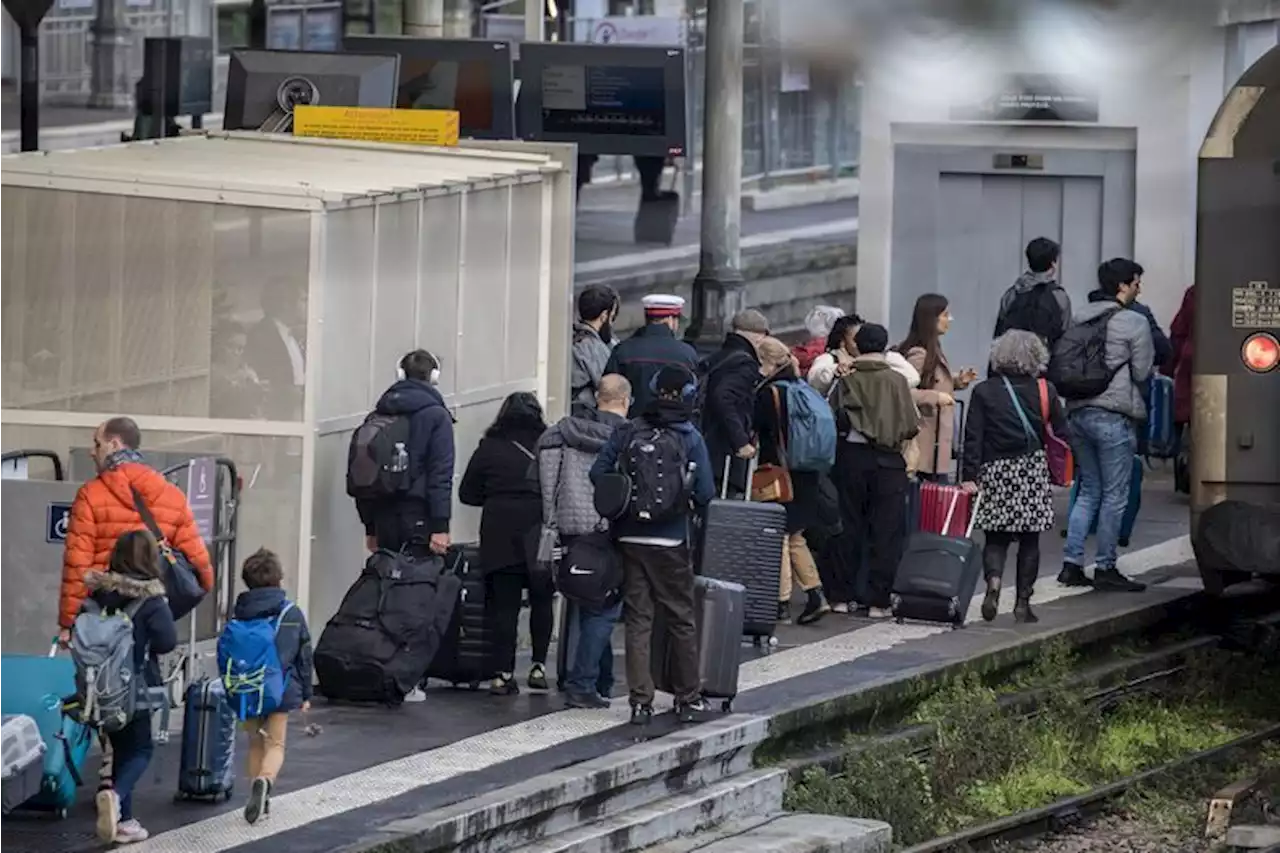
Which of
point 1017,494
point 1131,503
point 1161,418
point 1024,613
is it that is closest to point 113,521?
point 1017,494

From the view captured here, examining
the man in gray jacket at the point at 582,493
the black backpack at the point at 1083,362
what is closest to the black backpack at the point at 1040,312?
the black backpack at the point at 1083,362

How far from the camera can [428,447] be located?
11.5 m

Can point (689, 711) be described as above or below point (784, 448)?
below

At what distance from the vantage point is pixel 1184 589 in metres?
15.0

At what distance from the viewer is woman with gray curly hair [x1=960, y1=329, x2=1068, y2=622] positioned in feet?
44.0

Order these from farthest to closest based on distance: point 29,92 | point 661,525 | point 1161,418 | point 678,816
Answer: point 1161,418 → point 29,92 → point 661,525 → point 678,816

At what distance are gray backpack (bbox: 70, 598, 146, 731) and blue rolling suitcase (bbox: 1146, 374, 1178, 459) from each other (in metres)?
8.08

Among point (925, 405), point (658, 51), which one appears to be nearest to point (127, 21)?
point (658, 51)

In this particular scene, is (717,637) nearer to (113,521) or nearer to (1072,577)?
(113,521)

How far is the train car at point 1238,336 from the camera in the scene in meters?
12.5

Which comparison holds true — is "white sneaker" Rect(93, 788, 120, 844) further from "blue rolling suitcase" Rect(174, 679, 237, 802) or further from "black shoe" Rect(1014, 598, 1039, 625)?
"black shoe" Rect(1014, 598, 1039, 625)

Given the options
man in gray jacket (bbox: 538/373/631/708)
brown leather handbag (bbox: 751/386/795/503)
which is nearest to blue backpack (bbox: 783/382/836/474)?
brown leather handbag (bbox: 751/386/795/503)

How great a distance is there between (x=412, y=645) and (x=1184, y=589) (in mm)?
5250

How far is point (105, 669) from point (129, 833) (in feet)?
1.89
